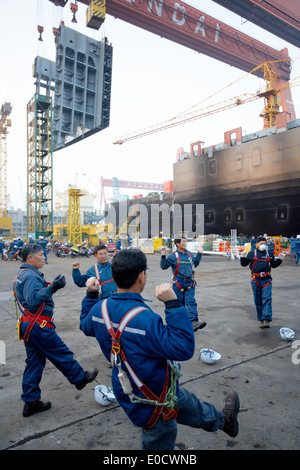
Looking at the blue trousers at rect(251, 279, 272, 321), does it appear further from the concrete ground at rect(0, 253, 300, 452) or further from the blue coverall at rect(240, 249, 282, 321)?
the concrete ground at rect(0, 253, 300, 452)

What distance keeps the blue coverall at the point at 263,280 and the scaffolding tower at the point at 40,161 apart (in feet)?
93.8

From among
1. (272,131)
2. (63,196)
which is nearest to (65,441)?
(272,131)

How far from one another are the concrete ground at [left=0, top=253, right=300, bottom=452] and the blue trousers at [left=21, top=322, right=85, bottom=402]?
0.30m

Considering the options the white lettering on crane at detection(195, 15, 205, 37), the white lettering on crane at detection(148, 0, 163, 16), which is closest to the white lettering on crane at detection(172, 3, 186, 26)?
the white lettering on crane at detection(148, 0, 163, 16)

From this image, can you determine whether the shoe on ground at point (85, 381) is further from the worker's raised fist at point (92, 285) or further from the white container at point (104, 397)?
the worker's raised fist at point (92, 285)

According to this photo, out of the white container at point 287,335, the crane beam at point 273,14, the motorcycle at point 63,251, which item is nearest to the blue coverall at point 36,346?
the white container at point 287,335

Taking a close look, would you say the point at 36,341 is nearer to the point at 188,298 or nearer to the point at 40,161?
the point at 188,298

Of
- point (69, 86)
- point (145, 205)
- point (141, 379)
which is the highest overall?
point (69, 86)

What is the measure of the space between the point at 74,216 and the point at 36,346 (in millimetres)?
26511

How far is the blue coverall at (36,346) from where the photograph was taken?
3031 millimetres

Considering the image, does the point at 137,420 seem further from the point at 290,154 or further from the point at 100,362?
the point at 290,154

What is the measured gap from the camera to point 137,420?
1.74 m

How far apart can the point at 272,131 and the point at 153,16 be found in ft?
63.8

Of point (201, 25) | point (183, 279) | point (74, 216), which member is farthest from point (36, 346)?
point (201, 25)
